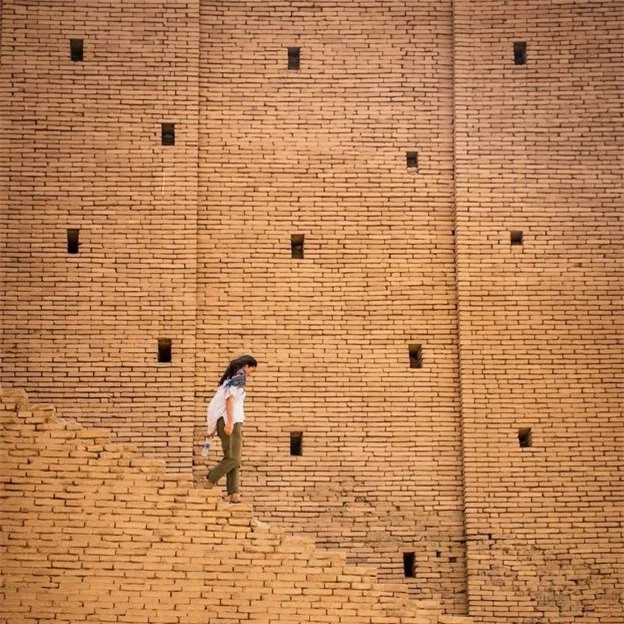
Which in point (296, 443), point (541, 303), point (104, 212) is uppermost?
point (104, 212)

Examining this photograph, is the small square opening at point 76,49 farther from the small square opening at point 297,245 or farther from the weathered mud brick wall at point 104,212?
the small square opening at point 297,245

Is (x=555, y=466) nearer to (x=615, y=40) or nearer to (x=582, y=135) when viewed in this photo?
(x=582, y=135)

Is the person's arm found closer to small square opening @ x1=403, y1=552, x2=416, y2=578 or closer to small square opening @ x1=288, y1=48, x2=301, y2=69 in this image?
small square opening @ x1=403, y1=552, x2=416, y2=578

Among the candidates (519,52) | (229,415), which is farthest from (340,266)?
(229,415)

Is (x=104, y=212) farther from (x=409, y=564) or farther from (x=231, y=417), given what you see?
(x=409, y=564)

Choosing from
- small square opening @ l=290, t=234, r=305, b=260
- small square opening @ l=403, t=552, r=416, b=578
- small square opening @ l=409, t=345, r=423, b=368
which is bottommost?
small square opening @ l=403, t=552, r=416, b=578

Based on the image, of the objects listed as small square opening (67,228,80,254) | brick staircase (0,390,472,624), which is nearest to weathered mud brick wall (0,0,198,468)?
small square opening (67,228,80,254)
